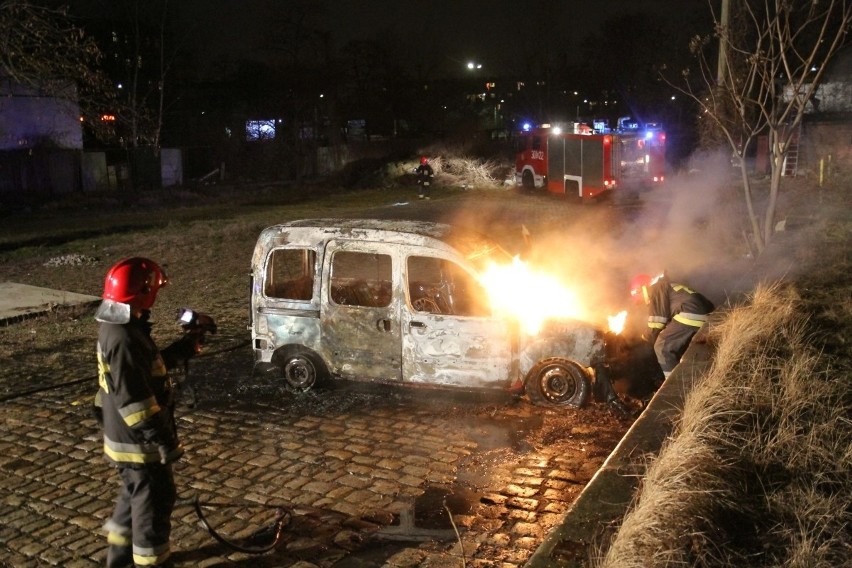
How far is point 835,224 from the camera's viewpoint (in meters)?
15.0

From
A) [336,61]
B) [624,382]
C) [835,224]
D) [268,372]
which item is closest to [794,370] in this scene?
[624,382]

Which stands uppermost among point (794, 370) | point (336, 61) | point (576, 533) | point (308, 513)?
point (336, 61)

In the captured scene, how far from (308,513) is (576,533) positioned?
2040 mm

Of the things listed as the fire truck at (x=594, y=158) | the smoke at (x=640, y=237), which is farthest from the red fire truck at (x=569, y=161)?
the smoke at (x=640, y=237)

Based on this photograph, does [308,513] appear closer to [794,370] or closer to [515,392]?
[515,392]

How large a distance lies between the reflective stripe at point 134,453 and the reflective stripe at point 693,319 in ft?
17.4

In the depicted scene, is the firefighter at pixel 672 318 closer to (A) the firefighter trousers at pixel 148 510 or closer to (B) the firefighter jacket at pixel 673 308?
(B) the firefighter jacket at pixel 673 308

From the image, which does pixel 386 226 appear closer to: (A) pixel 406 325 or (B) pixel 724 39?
(A) pixel 406 325

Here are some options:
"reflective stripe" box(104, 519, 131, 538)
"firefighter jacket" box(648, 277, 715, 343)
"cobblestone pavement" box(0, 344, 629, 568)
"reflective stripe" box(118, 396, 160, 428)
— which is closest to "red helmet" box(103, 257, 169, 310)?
"reflective stripe" box(118, 396, 160, 428)

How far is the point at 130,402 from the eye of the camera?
4.06 metres

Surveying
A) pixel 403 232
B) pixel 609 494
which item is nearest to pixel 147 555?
pixel 609 494

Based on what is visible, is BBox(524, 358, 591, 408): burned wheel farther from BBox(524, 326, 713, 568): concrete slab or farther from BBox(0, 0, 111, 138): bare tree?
BBox(0, 0, 111, 138): bare tree

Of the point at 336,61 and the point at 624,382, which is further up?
the point at 336,61

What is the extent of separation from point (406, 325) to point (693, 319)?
2.84 m
